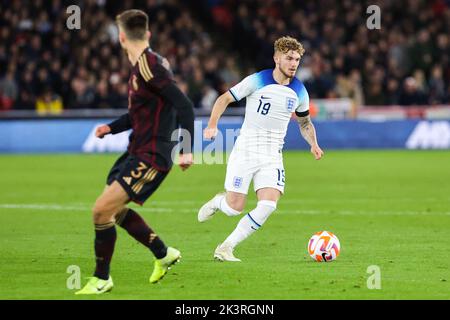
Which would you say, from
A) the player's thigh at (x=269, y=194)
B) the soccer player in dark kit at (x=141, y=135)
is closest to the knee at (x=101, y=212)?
the soccer player in dark kit at (x=141, y=135)

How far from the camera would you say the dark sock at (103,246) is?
8.82m

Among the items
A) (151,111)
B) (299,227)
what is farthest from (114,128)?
(299,227)

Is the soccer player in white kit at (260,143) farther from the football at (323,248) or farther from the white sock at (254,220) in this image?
the football at (323,248)

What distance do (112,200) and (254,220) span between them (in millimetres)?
2518

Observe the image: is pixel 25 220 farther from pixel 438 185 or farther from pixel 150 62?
pixel 438 185

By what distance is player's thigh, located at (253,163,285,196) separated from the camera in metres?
10.8

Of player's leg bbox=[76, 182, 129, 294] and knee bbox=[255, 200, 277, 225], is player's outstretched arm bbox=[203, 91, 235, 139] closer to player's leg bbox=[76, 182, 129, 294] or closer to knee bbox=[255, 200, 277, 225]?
knee bbox=[255, 200, 277, 225]

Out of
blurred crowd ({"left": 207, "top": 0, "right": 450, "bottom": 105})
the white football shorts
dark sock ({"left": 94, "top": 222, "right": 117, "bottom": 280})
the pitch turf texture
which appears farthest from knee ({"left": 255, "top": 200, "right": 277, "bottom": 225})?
blurred crowd ({"left": 207, "top": 0, "right": 450, "bottom": 105})

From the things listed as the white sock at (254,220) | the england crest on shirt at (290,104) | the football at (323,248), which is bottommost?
the football at (323,248)

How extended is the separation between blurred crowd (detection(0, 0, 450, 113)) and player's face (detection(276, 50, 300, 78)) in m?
18.4

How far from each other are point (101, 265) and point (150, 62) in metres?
1.76

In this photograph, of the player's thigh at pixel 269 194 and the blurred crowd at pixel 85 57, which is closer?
the player's thigh at pixel 269 194

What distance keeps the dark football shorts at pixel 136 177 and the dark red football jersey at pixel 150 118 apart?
56 millimetres

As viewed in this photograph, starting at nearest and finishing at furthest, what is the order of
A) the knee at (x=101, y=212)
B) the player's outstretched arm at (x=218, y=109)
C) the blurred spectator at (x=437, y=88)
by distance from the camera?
1. the knee at (x=101, y=212)
2. the player's outstretched arm at (x=218, y=109)
3. the blurred spectator at (x=437, y=88)
